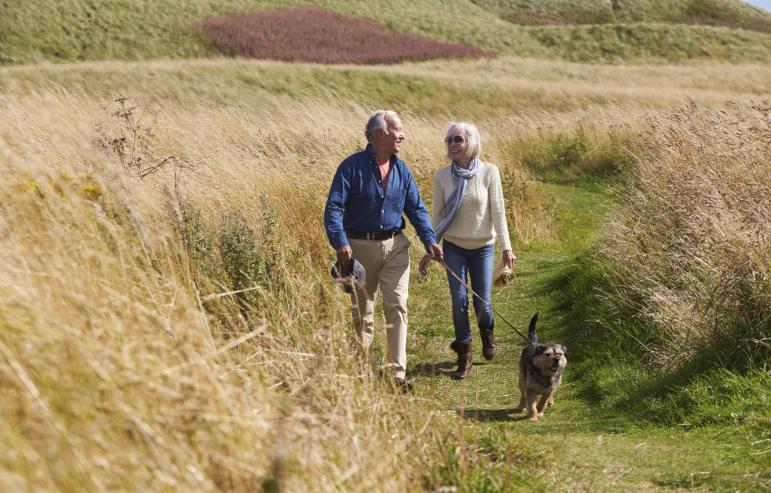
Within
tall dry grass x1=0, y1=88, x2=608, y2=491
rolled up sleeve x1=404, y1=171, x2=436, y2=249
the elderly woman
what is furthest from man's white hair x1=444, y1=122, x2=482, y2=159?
tall dry grass x1=0, y1=88, x2=608, y2=491

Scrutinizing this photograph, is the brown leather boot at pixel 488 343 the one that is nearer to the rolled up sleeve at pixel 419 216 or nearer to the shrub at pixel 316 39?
the rolled up sleeve at pixel 419 216

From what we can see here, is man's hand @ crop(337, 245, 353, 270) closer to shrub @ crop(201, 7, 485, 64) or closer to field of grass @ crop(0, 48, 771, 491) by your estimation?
field of grass @ crop(0, 48, 771, 491)

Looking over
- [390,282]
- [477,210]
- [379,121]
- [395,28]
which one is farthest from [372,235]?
[395,28]

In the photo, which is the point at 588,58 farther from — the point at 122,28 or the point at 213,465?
the point at 213,465

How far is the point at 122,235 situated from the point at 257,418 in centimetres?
145

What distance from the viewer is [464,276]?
21.6ft

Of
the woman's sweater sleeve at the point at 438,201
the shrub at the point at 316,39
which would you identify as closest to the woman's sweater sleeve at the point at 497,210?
the woman's sweater sleeve at the point at 438,201

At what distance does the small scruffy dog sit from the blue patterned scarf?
1.16m

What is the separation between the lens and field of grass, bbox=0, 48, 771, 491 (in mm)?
2609

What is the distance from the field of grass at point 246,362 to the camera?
2609mm

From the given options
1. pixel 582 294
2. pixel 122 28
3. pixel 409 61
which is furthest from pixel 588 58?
pixel 582 294

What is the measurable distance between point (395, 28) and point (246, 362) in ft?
145

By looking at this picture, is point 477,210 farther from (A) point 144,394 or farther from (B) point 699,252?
(A) point 144,394

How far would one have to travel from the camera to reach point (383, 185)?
561 cm
